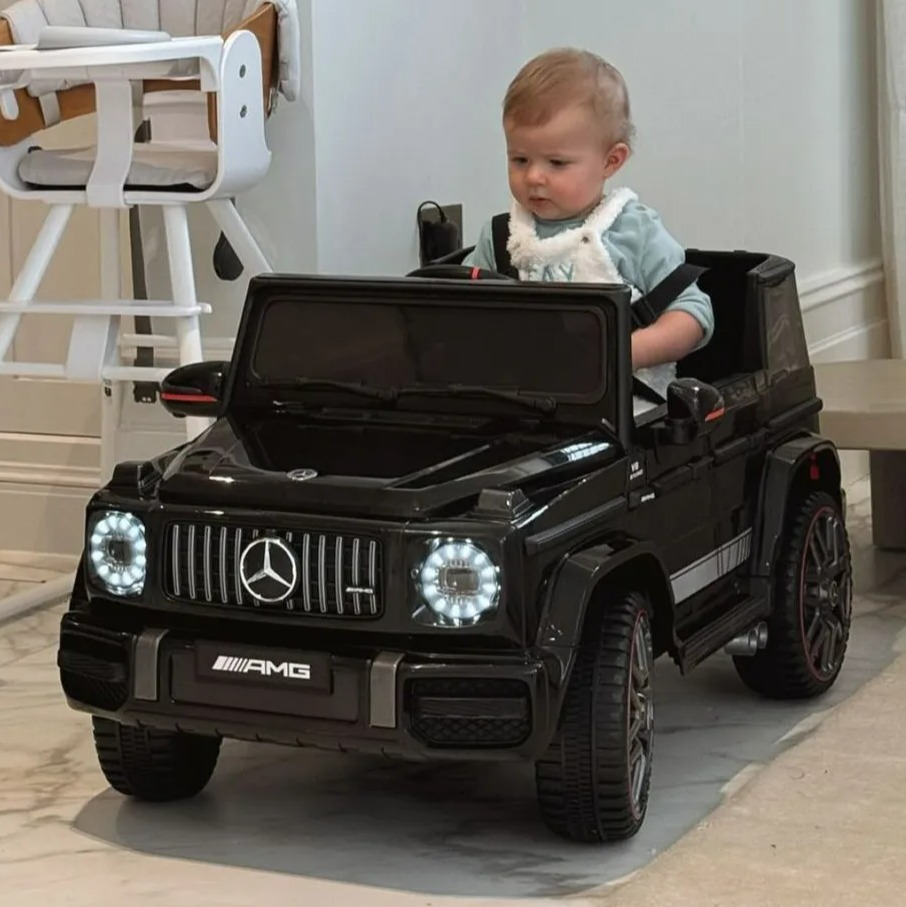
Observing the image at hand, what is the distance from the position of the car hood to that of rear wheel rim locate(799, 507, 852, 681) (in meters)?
0.50

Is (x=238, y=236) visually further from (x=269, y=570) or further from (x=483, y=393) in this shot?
(x=269, y=570)

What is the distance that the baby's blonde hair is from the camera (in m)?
2.22

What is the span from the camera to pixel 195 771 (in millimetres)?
2057

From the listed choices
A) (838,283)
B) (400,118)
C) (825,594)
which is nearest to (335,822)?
(825,594)

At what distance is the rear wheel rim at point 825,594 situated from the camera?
2.36m

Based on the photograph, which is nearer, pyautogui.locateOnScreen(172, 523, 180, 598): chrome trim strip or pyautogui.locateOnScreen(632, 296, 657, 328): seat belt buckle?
pyautogui.locateOnScreen(172, 523, 180, 598): chrome trim strip

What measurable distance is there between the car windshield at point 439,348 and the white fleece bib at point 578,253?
0.25 metres

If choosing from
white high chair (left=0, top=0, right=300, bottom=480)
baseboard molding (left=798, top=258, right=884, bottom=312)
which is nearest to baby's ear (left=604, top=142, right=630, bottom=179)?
white high chair (left=0, top=0, right=300, bottom=480)

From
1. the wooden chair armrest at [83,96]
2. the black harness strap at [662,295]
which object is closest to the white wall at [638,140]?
the wooden chair armrest at [83,96]

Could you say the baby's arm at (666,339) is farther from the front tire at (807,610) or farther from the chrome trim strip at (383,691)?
the chrome trim strip at (383,691)

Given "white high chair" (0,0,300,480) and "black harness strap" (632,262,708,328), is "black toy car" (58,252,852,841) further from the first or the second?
"white high chair" (0,0,300,480)

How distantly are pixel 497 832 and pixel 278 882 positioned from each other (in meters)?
0.25

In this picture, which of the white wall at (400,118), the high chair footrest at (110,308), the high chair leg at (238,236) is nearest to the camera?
the high chair footrest at (110,308)

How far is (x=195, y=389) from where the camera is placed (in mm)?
2154
